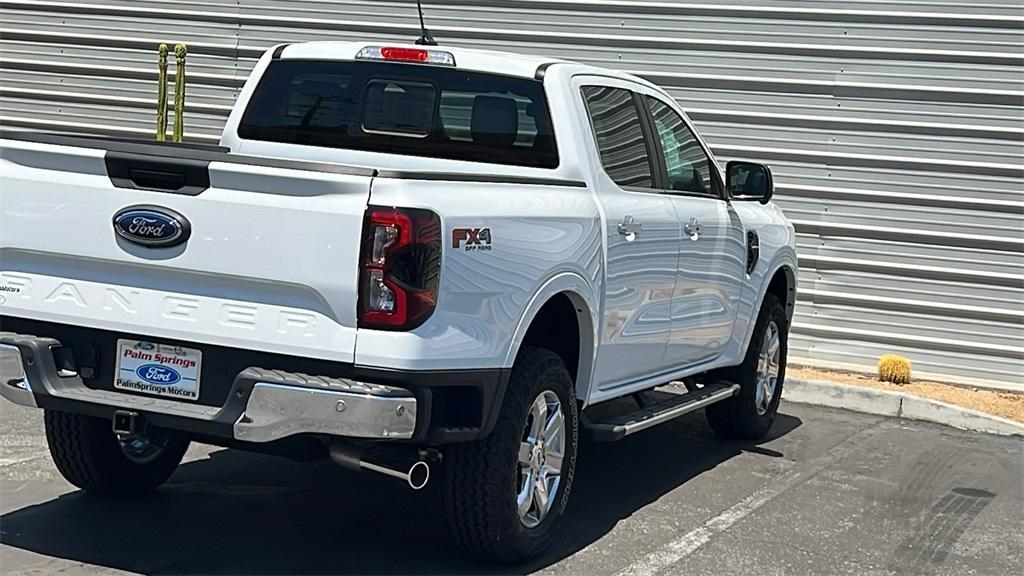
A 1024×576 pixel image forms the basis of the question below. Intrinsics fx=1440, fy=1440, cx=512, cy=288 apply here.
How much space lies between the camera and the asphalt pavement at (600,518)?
542cm

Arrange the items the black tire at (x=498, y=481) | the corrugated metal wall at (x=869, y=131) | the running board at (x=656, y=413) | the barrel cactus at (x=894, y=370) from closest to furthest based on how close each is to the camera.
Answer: the black tire at (x=498, y=481) → the running board at (x=656, y=413) → the barrel cactus at (x=894, y=370) → the corrugated metal wall at (x=869, y=131)

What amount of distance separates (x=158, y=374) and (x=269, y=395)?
1.64 feet

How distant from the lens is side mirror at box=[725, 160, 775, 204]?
7.84 m

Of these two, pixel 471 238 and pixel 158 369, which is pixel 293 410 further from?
pixel 471 238

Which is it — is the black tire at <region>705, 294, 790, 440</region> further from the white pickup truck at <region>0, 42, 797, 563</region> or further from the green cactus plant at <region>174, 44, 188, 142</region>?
the green cactus plant at <region>174, 44, 188, 142</region>

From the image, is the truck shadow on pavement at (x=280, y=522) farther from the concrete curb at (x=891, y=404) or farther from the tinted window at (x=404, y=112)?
the concrete curb at (x=891, y=404)

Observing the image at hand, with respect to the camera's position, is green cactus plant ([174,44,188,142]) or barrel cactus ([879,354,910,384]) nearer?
barrel cactus ([879,354,910,384])

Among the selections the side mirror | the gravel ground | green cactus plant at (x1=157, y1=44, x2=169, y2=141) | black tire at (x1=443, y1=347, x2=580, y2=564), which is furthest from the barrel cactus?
green cactus plant at (x1=157, y1=44, x2=169, y2=141)

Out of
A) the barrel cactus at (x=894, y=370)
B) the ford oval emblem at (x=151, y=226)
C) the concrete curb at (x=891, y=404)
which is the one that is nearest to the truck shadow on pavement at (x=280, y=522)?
the ford oval emblem at (x=151, y=226)

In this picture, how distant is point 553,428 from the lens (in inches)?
221

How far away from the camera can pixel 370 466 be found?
16.3ft

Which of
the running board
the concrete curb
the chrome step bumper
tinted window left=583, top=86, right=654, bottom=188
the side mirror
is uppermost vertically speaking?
tinted window left=583, top=86, right=654, bottom=188

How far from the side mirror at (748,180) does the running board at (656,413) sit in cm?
105

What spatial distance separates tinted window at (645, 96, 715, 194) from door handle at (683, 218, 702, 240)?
0.64 ft
